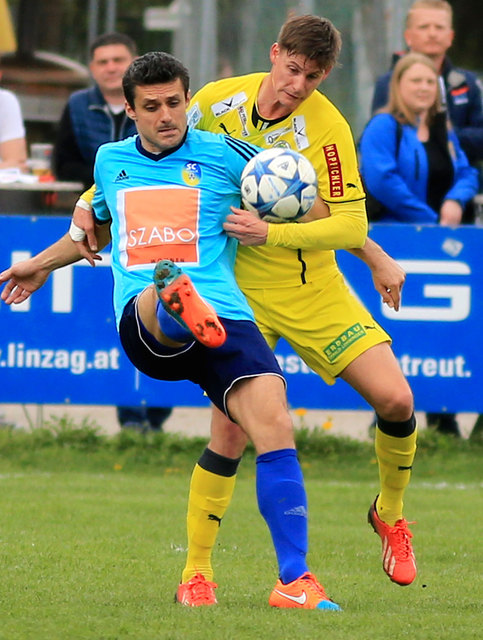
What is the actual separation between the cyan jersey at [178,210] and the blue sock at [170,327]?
0.23m

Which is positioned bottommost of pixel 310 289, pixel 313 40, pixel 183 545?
pixel 183 545

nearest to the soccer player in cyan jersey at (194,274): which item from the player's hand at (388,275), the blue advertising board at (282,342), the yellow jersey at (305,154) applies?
the yellow jersey at (305,154)

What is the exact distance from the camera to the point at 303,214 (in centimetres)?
516

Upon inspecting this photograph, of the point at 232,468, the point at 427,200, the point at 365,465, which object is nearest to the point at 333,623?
the point at 232,468

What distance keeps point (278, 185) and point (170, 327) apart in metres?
0.65

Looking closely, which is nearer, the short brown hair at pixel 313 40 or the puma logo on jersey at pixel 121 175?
the puma logo on jersey at pixel 121 175

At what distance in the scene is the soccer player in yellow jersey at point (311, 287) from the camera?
5516 mm

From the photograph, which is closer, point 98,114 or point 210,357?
point 210,357

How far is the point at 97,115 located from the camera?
10094mm

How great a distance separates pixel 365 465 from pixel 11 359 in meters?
2.45

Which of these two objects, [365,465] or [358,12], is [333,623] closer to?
[365,465]

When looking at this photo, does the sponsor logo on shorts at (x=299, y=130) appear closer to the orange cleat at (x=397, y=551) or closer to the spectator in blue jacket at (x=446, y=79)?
the orange cleat at (x=397, y=551)

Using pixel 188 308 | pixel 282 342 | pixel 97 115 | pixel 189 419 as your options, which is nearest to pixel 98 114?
pixel 97 115

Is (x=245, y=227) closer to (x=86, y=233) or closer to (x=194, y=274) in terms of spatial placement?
(x=194, y=274)
